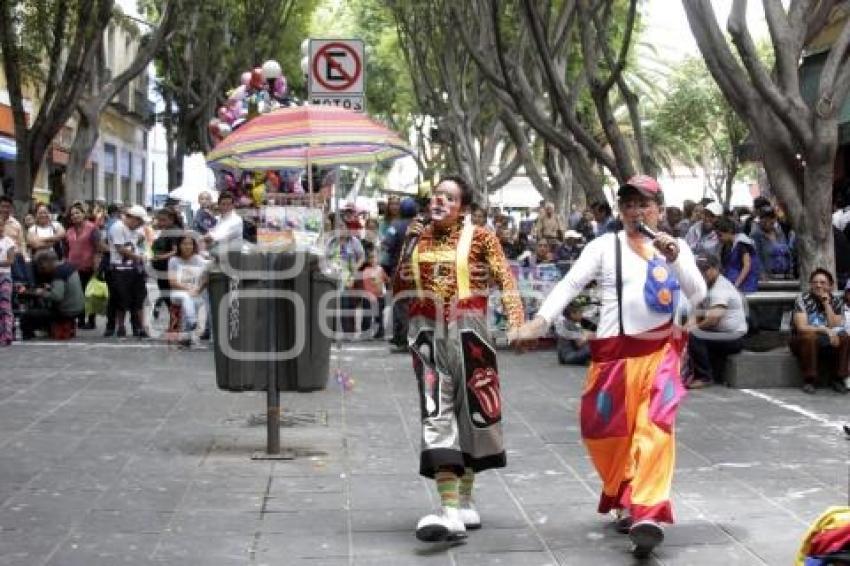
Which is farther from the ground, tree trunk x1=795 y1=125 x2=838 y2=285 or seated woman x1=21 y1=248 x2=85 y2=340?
tree trunk x1=795 y1=125 x2=838 y2=285

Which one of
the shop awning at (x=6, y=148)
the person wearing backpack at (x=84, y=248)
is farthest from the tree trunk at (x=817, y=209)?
the shop awning at (x=6, y=148)

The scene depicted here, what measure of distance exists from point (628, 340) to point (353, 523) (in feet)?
5.19

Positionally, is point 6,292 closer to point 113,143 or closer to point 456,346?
point 456,346

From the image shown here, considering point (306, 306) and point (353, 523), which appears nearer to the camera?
point (353, 523)

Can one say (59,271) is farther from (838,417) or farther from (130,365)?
(838,417)

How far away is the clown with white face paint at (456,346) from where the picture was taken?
22.2 ft

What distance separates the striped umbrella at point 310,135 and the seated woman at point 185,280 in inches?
168

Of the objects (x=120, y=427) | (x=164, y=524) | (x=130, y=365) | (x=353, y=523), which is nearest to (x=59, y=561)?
(x=164, y=524)

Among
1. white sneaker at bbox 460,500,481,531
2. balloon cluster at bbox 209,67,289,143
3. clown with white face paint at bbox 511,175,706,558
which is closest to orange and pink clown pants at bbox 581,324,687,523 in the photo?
clown with white face paint at bbox 511,175,706,558

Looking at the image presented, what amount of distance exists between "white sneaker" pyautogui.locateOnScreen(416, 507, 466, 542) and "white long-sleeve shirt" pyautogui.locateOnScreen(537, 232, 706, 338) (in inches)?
38.4

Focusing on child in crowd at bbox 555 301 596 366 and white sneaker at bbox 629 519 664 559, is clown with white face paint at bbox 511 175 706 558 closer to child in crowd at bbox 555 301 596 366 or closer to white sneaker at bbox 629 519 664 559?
white sneaker at bbox 629 519 664 559

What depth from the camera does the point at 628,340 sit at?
21.8 ft

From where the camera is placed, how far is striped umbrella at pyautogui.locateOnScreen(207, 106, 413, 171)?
35.8ft

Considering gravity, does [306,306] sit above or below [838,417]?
above
